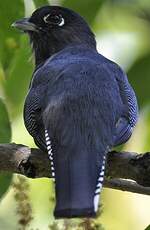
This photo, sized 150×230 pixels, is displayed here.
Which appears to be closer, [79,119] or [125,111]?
Answer: [79,119]

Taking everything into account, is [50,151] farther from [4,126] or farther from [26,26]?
[26,26]

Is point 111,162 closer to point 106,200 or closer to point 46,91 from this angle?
Answer: point 46,91

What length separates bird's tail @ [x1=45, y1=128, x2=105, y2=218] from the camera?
A: 3209 millimetres

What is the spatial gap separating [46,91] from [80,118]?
1.39 ft

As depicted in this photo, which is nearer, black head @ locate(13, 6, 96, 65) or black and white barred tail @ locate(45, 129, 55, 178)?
black and white barred tail @ locate(45, 129, 55, 178)

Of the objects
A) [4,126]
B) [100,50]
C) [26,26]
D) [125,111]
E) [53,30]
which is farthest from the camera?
[100,50]

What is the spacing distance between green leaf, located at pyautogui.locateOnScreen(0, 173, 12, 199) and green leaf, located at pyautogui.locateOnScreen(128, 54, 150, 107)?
1.03 m

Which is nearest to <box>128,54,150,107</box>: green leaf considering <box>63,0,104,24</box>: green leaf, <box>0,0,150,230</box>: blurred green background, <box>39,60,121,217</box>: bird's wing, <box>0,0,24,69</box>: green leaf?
<box>0,0,150,230</box>: blurred green background

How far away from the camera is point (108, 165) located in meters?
3.78

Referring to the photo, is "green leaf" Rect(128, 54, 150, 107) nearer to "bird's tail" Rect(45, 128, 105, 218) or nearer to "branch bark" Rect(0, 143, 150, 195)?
"branch bark" Rect(0, 143, 150, 195)

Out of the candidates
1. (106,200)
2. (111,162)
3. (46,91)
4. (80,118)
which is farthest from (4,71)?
(106,200)

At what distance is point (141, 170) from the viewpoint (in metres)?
3.60

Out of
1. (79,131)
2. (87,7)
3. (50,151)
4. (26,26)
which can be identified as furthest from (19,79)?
(50,151)

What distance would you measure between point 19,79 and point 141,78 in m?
0.77
